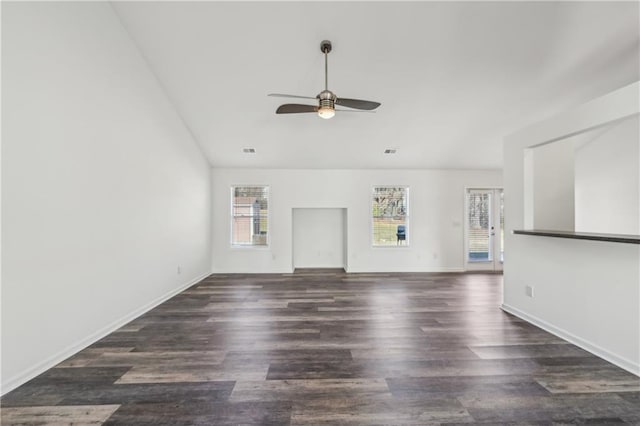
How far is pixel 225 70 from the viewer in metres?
3.54

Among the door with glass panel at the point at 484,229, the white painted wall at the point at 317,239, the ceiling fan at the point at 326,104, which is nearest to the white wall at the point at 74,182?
the ceiling fan at the point at 326,104

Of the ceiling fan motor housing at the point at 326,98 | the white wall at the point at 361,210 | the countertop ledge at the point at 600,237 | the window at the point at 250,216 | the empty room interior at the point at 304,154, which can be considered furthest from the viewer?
the window at the point at 250,216

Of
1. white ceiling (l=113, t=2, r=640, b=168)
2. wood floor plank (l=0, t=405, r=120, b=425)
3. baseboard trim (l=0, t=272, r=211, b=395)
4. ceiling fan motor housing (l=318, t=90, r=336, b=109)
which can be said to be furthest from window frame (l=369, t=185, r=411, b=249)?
wood floor plank (l=0, t=405, r=120, b=425)

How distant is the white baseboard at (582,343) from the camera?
7.00ft

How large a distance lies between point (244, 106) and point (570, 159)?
4676 millimetres

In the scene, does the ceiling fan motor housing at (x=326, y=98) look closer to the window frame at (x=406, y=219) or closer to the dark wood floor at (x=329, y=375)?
the dark wood floor at (x=329, y=375)

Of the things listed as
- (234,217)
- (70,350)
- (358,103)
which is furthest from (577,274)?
(234,217)

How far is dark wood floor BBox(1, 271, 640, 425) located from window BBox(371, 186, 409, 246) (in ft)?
9.58

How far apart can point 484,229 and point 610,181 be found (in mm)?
2287

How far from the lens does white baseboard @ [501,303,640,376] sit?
2.13m

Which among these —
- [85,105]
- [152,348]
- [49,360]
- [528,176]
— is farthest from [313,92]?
[49,360]

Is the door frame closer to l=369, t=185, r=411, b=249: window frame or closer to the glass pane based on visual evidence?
the glass pane

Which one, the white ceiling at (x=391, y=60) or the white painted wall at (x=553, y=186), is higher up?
the white ceiling at (x=391, y=60)

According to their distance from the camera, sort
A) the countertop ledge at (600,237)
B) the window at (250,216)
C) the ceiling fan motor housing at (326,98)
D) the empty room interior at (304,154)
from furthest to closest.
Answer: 1. the window at (250,216)
2. the ceiling fan motor housing at (326,98)
3. the countertop ledge at (600,237)
4. the empty room interior at (304,154)
